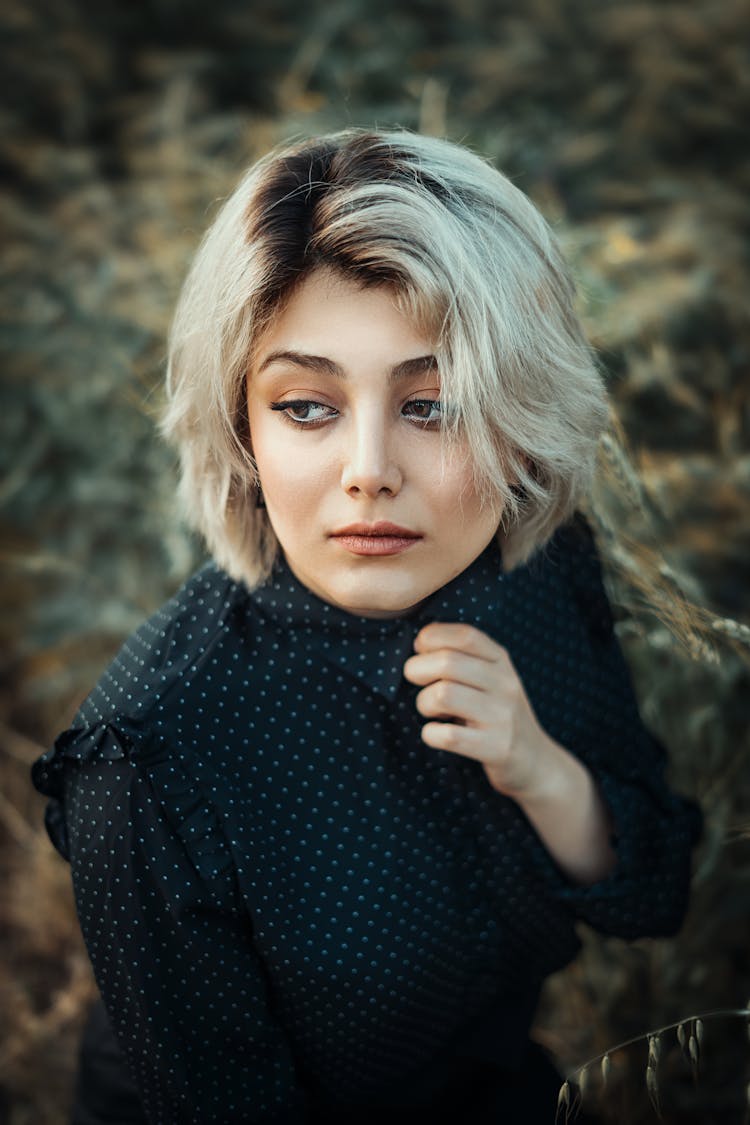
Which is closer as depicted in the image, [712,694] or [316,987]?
[316,987]

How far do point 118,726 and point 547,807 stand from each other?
2.04ft

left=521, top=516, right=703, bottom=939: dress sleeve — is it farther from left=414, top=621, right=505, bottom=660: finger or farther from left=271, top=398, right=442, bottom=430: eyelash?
left=271, top=398, right=442, bottom=430: eyelash

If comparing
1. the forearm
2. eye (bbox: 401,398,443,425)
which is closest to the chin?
eye (bbox: 401,398,443,425)

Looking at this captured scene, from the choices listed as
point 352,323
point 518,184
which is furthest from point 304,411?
point 518,184

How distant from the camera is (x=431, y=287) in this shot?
1.05 m

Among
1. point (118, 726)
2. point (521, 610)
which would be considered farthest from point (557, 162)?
point (118, 726)

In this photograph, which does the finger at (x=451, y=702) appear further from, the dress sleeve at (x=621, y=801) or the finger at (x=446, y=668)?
the dress sleeve at (x=621, y=801)

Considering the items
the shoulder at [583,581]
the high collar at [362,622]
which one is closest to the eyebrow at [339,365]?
the high collar at [362,622]

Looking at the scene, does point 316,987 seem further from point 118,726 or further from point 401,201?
point 401,201

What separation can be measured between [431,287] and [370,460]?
203mm

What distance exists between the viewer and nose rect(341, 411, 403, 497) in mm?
1056

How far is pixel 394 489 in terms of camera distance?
3.56ft

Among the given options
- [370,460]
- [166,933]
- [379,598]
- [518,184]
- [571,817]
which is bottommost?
[166,933]

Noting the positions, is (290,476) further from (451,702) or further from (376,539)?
(451,702)
